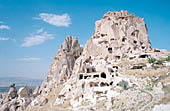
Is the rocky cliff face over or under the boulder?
over

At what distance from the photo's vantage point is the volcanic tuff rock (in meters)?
23.6

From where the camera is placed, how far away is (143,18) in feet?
172

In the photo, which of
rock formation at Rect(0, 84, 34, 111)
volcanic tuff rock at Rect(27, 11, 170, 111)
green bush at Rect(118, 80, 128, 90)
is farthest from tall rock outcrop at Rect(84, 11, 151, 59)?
rock formation at Rect(0, 84, 34, 111)

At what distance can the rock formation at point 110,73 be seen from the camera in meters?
23.6

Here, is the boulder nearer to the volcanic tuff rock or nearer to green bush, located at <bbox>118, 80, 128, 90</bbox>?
the volcanic tuff rock

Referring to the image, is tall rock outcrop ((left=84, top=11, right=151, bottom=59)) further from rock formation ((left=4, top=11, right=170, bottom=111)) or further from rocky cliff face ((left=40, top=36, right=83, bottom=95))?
rocky cliff face ((left=40, top=36, right=83, bottom=95))

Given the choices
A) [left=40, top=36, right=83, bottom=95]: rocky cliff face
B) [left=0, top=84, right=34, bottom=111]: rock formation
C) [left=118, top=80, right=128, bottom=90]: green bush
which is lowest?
[left=0, top=84, right=34, bottom=111]: rock formation

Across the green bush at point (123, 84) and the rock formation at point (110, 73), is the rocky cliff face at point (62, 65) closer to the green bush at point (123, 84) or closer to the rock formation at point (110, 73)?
the rock formation at point (110, 73)

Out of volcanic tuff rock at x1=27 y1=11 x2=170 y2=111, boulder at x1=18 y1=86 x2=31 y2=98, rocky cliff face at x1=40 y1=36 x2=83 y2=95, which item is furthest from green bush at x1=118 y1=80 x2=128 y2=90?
boulder at x1=18 y1=86 x2=31 y2=98

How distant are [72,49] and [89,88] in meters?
20.8

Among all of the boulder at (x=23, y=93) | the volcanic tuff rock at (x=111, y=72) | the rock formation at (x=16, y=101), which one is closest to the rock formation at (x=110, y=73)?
the volcanic tuff rock at (x=111, y=72)

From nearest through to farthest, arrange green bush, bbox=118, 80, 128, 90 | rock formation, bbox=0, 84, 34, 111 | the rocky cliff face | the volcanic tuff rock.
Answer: the volcanic tuff rock < green bush, bbox=118, 80, 128, 90 < rock formation, bbox=0, 84, 34, 111 < the rocky cliff face

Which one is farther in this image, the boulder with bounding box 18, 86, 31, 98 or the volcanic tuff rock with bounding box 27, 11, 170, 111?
the boulder with bounding box 18, 86, 31, 98

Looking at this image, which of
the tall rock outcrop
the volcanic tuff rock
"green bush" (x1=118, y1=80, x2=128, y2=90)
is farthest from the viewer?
the tall rock outcrop
